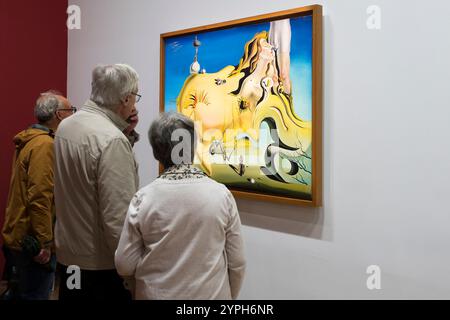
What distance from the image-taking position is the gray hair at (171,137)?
167cm

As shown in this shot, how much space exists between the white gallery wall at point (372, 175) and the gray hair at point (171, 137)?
0.90m

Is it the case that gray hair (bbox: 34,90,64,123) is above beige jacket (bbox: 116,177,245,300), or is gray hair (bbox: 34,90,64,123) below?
above

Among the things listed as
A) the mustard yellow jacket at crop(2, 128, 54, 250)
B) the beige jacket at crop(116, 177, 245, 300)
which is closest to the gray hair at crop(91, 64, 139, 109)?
the beige jacket at crop(116, 177, 245, 300)

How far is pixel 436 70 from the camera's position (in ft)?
6.52

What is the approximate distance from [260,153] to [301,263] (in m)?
0.59

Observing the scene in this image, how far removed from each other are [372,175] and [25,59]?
2976mm

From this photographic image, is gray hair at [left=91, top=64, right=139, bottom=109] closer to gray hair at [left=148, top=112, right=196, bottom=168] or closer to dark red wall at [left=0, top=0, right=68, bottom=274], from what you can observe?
gray hair at [left=148, top=112, right=196, bottom=168]

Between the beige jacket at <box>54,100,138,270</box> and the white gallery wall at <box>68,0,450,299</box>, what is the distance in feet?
3.17

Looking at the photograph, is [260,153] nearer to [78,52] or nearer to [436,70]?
[436,70]

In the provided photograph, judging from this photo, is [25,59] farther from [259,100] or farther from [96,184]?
[96,184]

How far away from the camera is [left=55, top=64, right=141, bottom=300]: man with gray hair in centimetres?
186

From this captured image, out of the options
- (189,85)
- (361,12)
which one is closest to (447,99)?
(361,12)

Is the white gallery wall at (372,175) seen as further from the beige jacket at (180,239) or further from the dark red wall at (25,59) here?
the dark red wall at (25,59)

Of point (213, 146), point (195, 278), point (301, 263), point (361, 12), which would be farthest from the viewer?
point (213, 146)
